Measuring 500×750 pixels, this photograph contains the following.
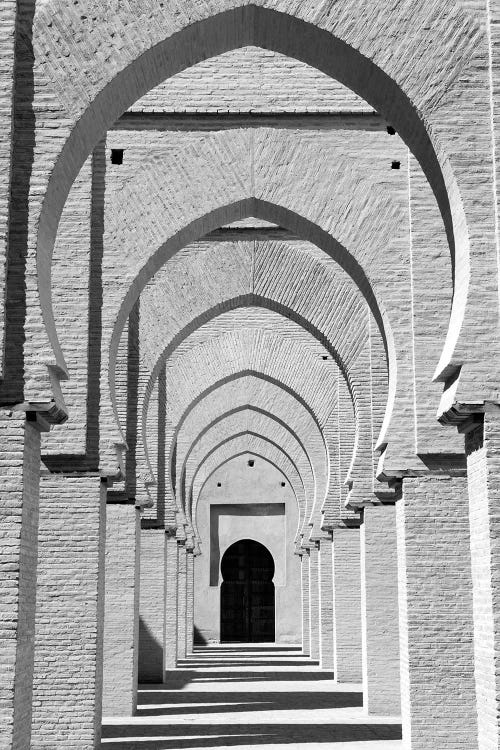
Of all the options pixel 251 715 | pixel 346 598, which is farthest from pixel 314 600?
pixel 251 715

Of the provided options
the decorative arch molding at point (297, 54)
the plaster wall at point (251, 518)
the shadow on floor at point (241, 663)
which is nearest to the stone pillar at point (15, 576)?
the decorative arch molding at point (297, 54)

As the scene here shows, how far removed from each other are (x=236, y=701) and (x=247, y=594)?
15.5m

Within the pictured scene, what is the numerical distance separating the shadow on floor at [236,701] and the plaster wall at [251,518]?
13.3 metres

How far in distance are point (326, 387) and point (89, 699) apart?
8.70 meters

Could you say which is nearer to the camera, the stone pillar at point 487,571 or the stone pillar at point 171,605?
the stone pillar at point 487,571

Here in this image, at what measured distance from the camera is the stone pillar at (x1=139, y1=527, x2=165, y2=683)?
1708cm

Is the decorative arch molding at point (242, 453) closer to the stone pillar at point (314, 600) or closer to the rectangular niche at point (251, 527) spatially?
the stone pillar at point (314, 600)

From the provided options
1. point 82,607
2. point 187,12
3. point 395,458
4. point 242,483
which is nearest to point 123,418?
point 82,607

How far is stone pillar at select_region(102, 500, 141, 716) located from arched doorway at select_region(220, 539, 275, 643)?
17081 mm

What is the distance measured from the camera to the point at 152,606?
56.6 feet

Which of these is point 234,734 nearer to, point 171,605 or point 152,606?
point 152,606

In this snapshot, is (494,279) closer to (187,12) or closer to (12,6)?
(187,12)

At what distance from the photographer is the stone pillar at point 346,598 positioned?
16.8m

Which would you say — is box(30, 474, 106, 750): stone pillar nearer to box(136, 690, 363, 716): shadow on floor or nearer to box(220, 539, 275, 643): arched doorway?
box(136, 690, 363, 716): shadow on floor
